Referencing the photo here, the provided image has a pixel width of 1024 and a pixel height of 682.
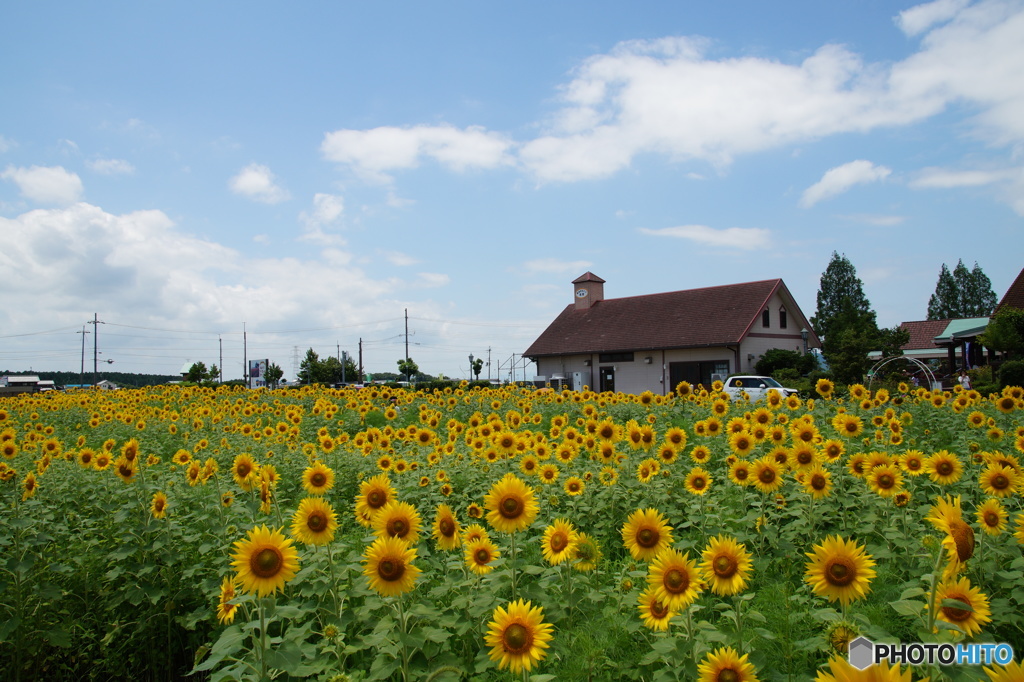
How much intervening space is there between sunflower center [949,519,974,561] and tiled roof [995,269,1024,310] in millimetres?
32728

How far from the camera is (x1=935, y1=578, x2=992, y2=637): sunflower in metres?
2.24

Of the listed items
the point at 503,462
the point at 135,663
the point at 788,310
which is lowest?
the point at 135,663

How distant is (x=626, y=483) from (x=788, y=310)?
106ft

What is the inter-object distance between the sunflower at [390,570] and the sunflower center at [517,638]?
389 millimetres

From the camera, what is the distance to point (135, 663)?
172 inches

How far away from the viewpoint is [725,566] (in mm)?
2486

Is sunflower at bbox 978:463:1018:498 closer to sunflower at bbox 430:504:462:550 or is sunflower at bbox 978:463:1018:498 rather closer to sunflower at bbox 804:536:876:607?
sunflower at bbox 804:536:876:607

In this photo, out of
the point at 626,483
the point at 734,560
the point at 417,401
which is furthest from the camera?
the point at 417,401

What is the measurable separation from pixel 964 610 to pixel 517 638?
4.95 feet

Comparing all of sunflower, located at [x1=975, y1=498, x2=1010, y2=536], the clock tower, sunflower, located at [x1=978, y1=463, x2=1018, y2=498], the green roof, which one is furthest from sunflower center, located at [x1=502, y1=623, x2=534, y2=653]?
the clock tower

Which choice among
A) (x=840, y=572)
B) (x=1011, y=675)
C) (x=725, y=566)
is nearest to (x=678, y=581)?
(x=725, y=566)

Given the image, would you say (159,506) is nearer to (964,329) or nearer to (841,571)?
(841,571)

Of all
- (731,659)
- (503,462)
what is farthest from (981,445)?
(731,659)

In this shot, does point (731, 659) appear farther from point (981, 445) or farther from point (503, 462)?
point (981, 445)
